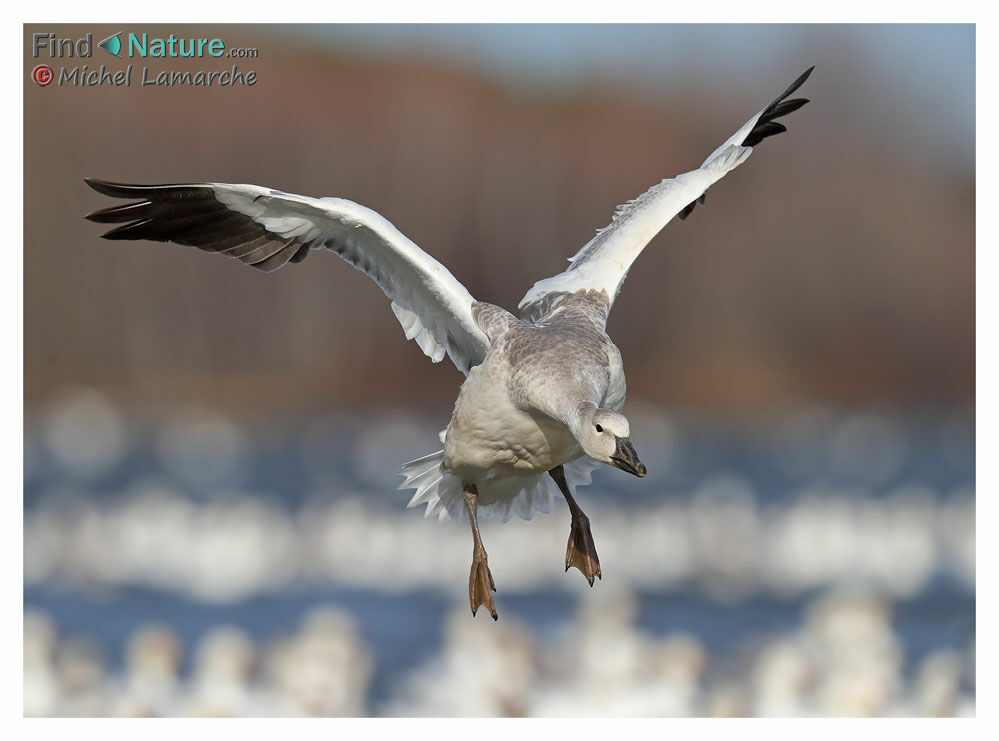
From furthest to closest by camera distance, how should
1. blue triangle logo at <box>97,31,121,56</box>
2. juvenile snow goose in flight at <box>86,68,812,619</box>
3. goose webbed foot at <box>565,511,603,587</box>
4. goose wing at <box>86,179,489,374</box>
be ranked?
blue triangle logo at <box>97,31,121,56</box>, goose webbed foot at <box>565,511,603,587</box>, goose wing at <box>86,179,489,374</box>, juvenile snow goose in flight at <box>86,68,812,619</box>

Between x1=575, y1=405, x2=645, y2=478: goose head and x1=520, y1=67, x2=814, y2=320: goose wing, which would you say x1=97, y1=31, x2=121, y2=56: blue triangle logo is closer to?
x1=520, y1=67, x2=814, y2=320: goose wing

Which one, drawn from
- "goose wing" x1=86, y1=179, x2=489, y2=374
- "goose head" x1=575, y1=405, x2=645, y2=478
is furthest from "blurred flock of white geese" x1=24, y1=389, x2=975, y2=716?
"goose head" x1=575, y1=405, x2=645, y2=478

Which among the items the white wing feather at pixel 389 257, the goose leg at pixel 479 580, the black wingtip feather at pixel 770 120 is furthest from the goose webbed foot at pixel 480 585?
the black wingtip feather at pixel 770 120

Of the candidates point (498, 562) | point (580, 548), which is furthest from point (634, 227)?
point (498, 562)

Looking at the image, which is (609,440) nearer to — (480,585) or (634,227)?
(480,585)

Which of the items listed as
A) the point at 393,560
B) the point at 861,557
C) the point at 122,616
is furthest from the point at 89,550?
the point at 861,557

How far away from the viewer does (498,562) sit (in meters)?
14.6

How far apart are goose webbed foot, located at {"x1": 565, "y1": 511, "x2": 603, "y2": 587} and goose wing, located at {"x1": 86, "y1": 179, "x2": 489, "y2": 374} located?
1085mm

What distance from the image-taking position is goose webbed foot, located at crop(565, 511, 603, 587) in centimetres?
649

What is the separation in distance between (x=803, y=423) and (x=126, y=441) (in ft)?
33.4

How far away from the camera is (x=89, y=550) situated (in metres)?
14.9

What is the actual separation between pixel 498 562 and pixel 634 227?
8.42m

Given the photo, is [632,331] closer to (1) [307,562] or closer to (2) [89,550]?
(1) [307,562]

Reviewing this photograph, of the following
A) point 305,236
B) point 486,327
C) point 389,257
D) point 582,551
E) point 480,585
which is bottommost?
point 480,585
